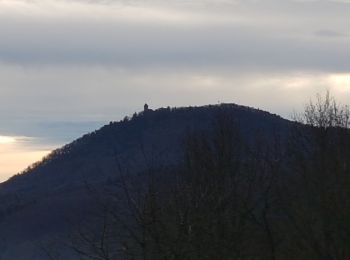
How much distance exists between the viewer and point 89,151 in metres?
192

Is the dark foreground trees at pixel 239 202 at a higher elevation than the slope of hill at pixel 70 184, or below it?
below

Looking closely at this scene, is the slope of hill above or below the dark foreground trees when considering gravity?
above

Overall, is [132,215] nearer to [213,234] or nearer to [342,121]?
[213,234]

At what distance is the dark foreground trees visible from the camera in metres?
22.6

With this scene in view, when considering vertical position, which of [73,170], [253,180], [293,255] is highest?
[73,170]

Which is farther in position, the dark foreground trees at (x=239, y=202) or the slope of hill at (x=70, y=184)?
the slope of hill at (x=70, y=184)

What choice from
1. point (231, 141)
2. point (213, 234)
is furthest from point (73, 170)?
point (213, 234)

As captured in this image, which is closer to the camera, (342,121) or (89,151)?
(342,121)

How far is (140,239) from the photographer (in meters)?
22.8

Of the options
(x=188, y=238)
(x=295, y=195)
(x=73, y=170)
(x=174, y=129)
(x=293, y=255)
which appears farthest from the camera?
(x=73, y=170)

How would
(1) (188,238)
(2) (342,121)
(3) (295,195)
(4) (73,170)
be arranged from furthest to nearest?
(4) (73,170), (2) (342,121), (3) (295,195), (1) (188,238)

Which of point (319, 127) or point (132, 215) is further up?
point (319, 127)

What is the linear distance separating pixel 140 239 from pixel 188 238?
131 cm

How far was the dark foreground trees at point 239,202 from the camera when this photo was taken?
22.6 m
